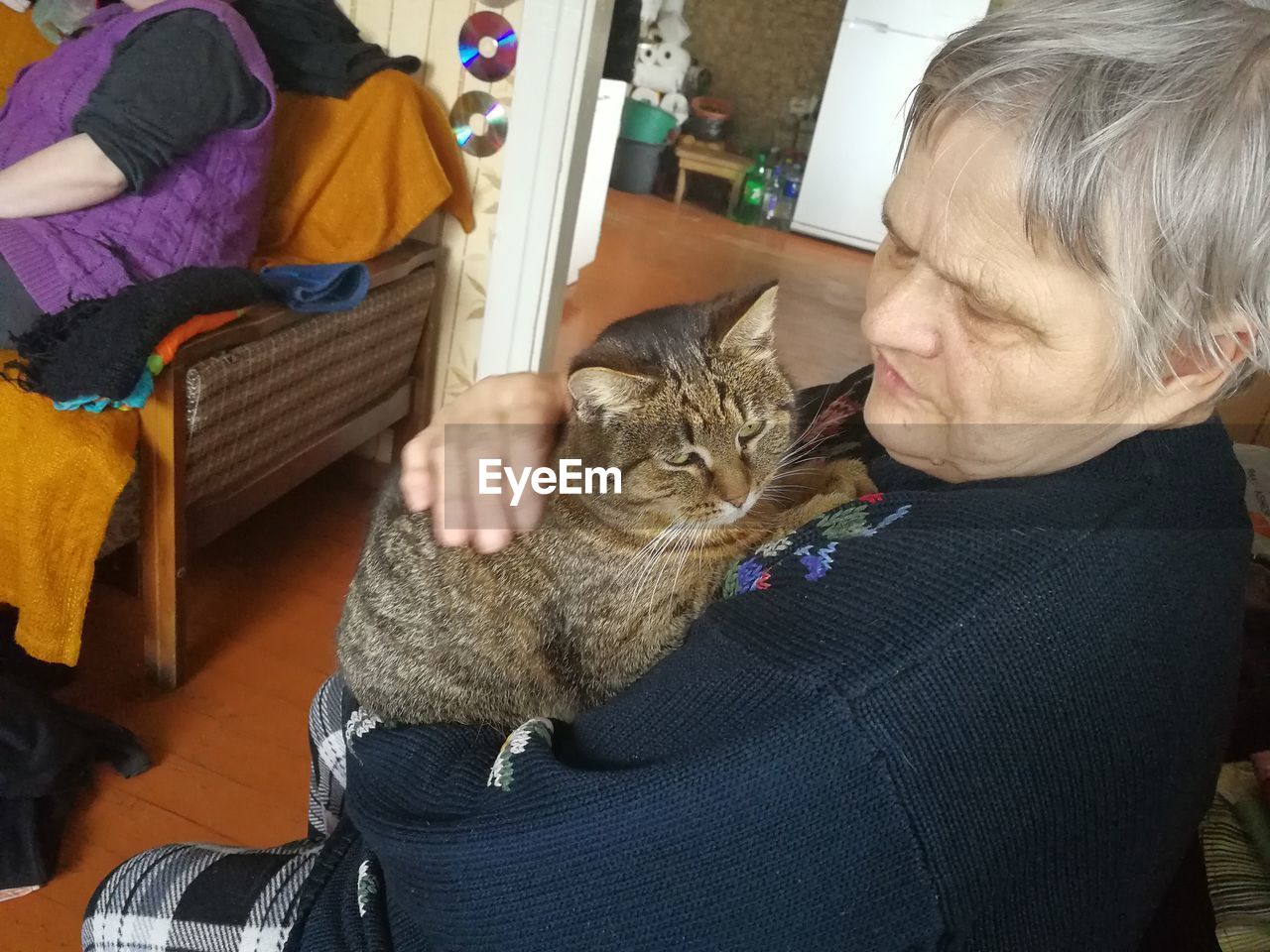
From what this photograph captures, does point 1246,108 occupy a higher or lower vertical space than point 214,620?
higher

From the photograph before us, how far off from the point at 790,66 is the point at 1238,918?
4.75 meters

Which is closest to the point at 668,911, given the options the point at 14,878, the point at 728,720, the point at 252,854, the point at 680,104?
the point at 728,720

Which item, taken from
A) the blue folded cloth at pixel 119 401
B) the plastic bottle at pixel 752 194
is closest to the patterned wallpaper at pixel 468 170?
the blue folded cloth at pixel 119 401

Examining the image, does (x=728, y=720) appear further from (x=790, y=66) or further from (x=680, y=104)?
(x=790, y=66)

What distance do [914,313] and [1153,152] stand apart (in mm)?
194

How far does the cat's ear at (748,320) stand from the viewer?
103cm

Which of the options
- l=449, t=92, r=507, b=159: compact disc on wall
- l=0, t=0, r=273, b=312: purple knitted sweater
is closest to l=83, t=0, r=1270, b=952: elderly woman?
l=0, t=0, r=273, b=312: purple knitted sweater

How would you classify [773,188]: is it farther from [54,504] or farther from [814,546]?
[814,546]

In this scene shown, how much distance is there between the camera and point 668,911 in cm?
58

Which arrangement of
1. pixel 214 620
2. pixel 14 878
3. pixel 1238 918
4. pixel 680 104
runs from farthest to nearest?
pixel 680 104
pixel 214 620
pixel 14 878
pixel 1238 918

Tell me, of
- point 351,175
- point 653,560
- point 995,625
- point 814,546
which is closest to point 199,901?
point 653,560

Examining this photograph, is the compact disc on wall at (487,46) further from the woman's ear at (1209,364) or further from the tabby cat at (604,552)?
the woman's ear at (1209,364)

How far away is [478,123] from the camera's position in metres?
2.04

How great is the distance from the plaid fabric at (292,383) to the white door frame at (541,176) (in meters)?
0.20
